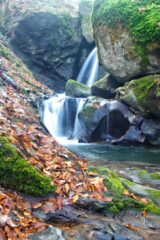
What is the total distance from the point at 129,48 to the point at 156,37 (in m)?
1.56

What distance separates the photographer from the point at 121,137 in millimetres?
16125

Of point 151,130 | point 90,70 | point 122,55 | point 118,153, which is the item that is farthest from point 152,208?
point 90,70

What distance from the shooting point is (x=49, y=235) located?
3943mm

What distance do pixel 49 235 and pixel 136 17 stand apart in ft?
42.8

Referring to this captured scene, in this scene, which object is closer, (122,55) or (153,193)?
(153,193)

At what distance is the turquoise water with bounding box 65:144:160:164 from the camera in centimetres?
1206

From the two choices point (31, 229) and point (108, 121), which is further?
point (108, 121)

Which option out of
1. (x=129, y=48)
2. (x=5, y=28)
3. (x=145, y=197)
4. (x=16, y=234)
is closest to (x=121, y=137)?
(x=129, y=48)

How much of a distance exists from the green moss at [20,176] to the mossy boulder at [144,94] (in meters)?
10.5

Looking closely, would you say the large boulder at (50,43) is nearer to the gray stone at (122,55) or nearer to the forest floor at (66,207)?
the gray stone at (122,55)

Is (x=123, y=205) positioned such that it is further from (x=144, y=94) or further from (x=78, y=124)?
(x=78, y=124)

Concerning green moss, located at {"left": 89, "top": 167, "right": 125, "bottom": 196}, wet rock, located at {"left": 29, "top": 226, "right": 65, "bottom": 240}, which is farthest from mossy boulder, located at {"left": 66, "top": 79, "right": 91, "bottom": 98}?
wet rock, located at {"left": 29, "top": 226, "right": 65, "bottom": 240}

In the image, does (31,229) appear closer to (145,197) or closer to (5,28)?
(145,197)

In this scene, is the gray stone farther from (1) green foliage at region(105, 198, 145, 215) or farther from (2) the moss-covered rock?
(1) green foliage at region(105, 198, 145, 215)
